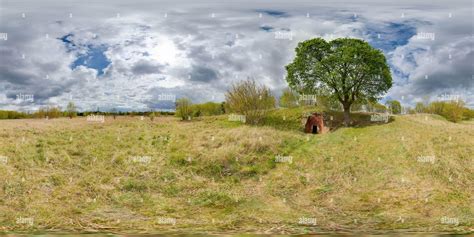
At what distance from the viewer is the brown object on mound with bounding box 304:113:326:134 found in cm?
3722

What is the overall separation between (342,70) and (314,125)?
6.13 meters

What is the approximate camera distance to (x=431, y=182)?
20.7m

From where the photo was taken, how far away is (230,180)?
21969 mm

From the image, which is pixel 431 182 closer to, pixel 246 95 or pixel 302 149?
pixel 302 149

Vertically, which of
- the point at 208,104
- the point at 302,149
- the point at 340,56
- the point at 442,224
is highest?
the point at 340,56

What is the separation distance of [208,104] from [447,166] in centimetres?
2850

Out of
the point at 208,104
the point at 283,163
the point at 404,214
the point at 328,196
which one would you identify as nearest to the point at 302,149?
the point at 283,163

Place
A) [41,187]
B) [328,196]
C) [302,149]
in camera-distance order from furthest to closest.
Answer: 1. [302,149]
2. [328,196]
3. [41,187]
